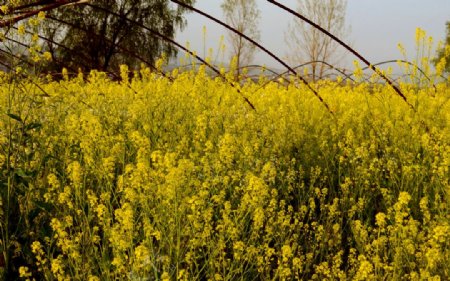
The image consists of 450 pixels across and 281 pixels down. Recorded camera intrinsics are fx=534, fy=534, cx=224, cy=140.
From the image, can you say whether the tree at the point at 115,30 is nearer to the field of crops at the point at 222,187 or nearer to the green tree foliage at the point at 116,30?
the green tree foliage at the point at 116,30

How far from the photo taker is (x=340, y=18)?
88.4 ft

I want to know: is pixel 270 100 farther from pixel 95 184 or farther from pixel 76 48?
pixel 76 48

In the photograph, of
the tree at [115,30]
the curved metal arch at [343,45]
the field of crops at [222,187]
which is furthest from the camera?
the tree at [115,30]

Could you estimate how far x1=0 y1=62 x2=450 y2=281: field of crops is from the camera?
7.86 feet

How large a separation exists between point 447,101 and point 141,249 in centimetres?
457

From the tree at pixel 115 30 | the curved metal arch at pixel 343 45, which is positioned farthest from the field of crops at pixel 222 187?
the tree at pixel 115 30

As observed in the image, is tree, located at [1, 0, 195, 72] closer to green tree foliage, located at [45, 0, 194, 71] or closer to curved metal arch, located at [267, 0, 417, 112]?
green tree foliage, located at [45, 0, 194, 71]

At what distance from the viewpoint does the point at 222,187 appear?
3209 millimetres

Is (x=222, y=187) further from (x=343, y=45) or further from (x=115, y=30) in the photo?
(x=115, y=30)

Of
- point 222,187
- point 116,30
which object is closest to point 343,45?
point 222,187

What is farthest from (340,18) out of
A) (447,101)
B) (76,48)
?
(447,101)

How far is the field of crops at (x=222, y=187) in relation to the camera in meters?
2.39

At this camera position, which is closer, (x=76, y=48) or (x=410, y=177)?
(x=410, y=177)

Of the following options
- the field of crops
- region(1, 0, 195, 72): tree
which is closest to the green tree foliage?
region(1, 0, 195, 72): tree
